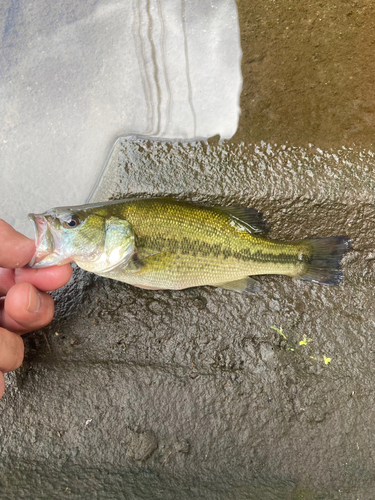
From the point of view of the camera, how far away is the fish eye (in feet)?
7.98

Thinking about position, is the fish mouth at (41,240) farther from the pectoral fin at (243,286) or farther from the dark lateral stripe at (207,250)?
the pectoral fin at (243,286)

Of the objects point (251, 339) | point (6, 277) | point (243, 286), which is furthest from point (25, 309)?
point (251, 339)

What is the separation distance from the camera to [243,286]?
2885mm

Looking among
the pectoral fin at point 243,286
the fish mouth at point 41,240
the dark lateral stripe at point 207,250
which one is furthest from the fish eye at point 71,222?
the pectoral fin at point 243,286

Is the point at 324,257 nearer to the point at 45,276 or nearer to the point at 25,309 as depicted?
the point at 45,276

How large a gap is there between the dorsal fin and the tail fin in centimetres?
38

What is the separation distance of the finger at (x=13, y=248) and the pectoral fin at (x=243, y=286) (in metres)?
1.44

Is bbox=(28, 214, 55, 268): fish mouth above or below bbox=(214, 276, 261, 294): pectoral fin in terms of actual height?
above

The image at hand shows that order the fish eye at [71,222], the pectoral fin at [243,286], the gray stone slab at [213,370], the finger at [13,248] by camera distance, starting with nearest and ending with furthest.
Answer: the finger at [13,248] → the fish eye at [71,222] → the gray stone slab at [213,370] → the pectoral fin at [243,286]

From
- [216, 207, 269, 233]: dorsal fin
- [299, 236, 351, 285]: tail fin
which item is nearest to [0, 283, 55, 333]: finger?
[216, 207, 269, 233]: dorsal fin

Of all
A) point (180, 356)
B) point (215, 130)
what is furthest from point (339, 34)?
point (180, 356)

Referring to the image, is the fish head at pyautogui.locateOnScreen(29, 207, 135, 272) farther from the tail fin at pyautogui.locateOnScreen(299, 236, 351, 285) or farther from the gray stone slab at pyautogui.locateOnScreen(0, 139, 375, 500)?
the tail fin at pyautogui.locateOnScreen(299, 236, 351, 285)

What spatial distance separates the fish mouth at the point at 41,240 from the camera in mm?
2367

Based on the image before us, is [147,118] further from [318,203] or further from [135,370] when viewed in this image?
[135,370]
